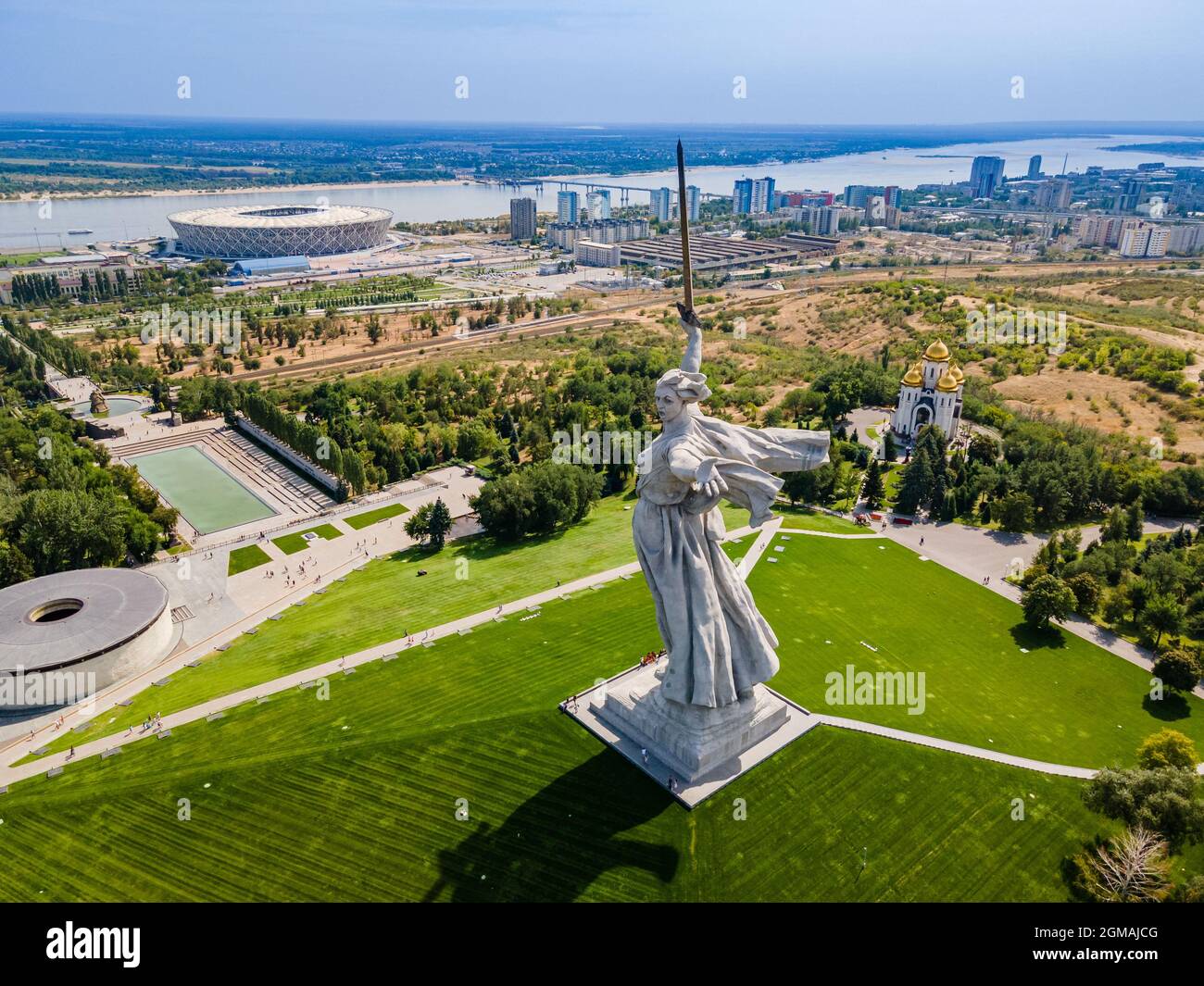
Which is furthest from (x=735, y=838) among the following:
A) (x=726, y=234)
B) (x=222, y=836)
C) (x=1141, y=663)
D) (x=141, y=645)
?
(x=726, y=234)

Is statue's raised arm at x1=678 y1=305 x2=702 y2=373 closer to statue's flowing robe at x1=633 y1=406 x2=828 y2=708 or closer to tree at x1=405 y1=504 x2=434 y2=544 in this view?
statue's flowing robe at x1=633 y1=406 x2=828 y2=708

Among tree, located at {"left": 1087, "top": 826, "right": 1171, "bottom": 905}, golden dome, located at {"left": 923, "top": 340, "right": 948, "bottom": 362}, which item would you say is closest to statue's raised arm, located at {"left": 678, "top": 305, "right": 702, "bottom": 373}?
tree, located at {"left": 1087, "top": 826, "right": 1171, "bottom": 905}

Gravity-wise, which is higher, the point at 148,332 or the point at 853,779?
the point at 148,332

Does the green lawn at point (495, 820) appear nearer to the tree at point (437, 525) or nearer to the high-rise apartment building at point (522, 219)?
the tree at point (437, 525)

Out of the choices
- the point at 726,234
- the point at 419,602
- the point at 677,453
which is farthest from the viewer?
the point at 726,234

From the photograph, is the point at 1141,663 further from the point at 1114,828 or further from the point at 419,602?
the point at 419,602

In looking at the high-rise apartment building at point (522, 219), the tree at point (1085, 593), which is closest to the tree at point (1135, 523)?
the tree at point (1085, 593)

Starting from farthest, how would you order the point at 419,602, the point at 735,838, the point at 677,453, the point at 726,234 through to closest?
the point at 726,234 → the point at 419,602 → the point at 735,838 → the point at 677,453
